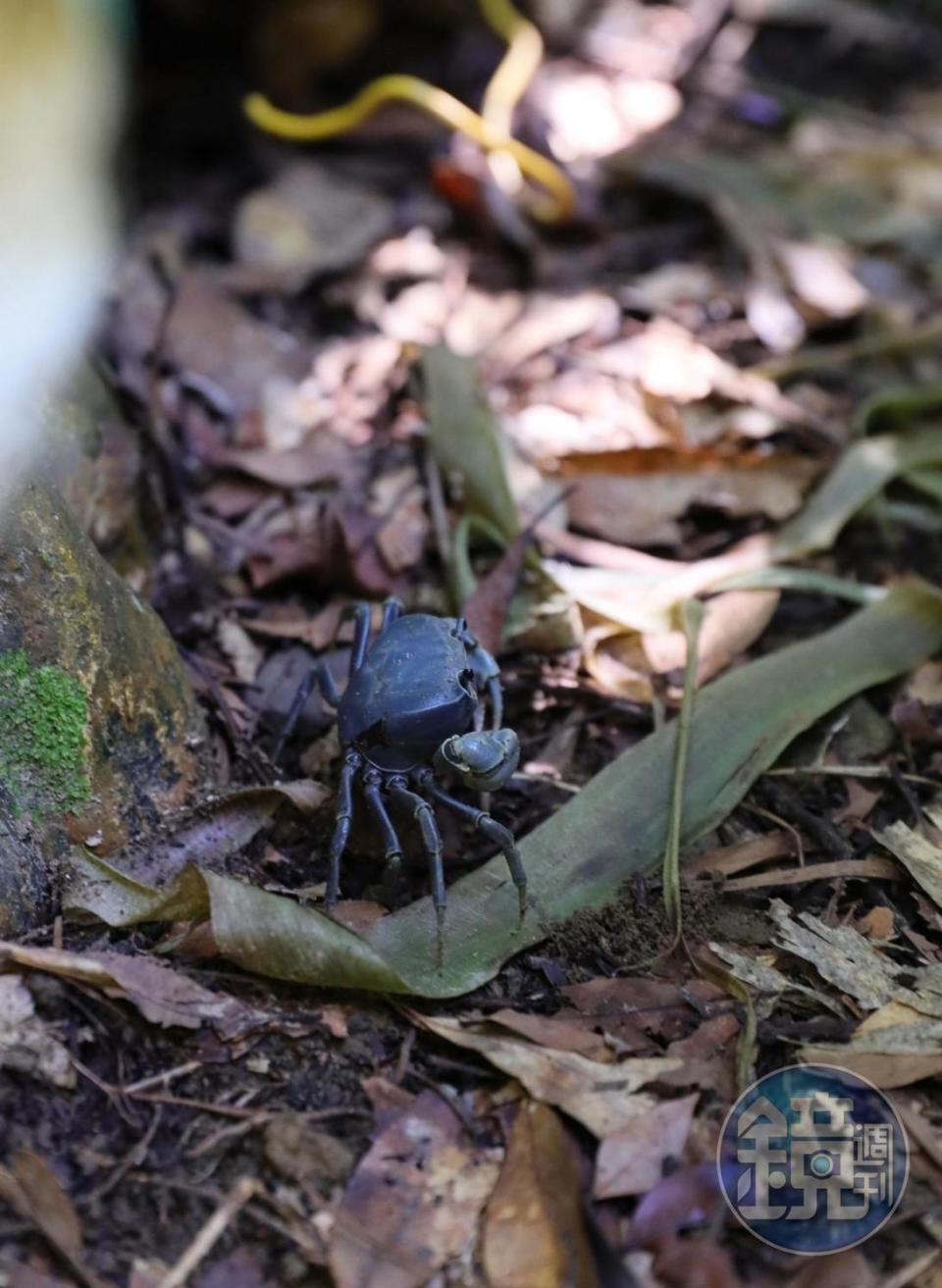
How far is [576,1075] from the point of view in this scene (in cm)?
265

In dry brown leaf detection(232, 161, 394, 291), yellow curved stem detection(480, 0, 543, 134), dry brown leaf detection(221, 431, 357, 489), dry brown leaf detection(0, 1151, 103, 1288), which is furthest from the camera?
yellow curved stem detection(480, 0, 543, 134)

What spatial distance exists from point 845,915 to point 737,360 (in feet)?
8.41

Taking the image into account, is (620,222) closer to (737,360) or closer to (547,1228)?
(737,360)

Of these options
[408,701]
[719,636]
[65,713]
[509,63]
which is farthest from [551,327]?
[65,713]

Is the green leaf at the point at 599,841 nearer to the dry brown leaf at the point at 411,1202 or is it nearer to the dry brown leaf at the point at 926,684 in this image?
the dry brown leaf at the point at 926,684

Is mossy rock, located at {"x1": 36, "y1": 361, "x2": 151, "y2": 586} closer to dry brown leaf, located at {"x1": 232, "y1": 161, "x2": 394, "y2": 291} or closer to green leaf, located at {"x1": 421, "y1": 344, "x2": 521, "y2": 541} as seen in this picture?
green leaf, located at {"x1": 421, "y1": 344, "x2": 521, "y2": 541}

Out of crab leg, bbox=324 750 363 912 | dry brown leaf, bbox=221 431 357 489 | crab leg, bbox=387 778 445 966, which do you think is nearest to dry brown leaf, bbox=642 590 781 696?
crab leg, bbox=387 778 445 966

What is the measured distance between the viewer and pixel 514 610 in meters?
3.88

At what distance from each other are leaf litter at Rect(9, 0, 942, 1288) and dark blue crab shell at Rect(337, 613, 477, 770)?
22 centimetres

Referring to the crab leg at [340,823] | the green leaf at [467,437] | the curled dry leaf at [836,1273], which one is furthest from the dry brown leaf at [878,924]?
the green leaf at [467,437]

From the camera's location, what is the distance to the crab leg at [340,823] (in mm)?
3043

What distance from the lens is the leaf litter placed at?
247 cm

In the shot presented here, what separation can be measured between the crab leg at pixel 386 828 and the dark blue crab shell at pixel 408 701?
54mm

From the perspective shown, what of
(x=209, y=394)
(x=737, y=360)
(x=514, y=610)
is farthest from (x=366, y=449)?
(x=737, y=360)
